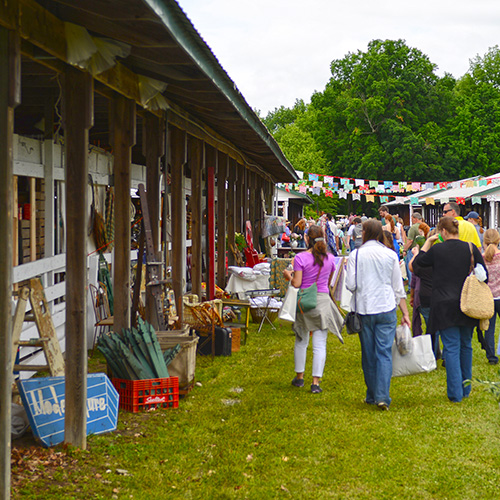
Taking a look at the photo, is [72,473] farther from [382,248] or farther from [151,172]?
[151,172]

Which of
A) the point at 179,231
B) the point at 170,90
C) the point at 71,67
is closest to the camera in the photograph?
the point at 71,67

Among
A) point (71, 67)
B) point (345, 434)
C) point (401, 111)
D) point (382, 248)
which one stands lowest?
point (345, 434)

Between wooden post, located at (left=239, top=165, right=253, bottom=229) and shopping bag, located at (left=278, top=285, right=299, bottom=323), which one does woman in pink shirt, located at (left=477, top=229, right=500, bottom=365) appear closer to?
shopping bag, located at (left=278, top=285, right=299, bottom=323)

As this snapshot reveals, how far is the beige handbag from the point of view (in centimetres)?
671

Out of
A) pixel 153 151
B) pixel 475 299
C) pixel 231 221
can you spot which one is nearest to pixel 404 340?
pixel 475 299

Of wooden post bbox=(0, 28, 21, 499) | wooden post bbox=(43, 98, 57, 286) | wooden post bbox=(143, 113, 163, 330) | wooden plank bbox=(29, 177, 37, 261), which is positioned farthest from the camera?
wooden post bbox=(43, 98, 57, 286)

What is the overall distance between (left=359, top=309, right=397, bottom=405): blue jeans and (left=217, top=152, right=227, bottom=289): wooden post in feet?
21.7

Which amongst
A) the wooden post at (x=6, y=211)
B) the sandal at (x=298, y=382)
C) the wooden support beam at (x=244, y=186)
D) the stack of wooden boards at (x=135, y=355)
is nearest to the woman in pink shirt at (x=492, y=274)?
the sandal at (x=298, y=382)

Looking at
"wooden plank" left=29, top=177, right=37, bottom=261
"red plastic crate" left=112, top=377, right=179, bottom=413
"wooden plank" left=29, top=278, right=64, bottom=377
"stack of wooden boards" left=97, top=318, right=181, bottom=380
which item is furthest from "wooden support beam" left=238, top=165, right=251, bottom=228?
"wooden plank" left=29, top=278, right=64, bottom=377

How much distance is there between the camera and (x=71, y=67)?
5082 millimetres

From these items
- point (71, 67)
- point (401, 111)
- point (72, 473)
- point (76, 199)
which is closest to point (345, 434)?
point (72, 473)

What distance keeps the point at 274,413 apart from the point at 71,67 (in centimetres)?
350

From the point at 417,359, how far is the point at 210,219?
5348 mm

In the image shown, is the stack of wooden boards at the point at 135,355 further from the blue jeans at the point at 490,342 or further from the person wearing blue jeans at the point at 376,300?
the blue jeans at the point at 490,342
